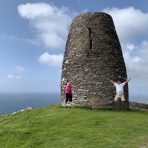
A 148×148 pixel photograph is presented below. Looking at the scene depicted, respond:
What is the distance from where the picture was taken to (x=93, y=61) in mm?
30234

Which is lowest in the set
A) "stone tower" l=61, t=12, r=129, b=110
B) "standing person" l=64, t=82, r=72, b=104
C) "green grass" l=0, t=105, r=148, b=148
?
"green grass" l=0, t=105, r=148, b=148

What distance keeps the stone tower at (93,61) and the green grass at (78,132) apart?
3964mm

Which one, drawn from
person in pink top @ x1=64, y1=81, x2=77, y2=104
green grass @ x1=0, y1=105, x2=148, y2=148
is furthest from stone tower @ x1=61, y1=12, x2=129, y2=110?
green grass @ x1=0, y1=105, x2=148, y2=148

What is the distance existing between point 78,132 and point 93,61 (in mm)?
11072

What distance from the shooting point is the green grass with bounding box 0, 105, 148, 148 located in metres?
18.0

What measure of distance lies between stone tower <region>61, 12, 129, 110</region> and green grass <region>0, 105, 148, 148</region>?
3.96 metres

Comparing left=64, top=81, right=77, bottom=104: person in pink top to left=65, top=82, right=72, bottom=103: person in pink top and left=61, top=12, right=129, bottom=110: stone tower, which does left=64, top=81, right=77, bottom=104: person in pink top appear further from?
left=61, top=12, right=129, bottom=110: stone tower

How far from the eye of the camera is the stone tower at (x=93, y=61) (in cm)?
2978

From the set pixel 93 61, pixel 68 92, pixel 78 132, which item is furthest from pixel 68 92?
pixel 78 132

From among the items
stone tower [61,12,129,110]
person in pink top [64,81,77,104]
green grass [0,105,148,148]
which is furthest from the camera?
stone tower [61,12,129,110]

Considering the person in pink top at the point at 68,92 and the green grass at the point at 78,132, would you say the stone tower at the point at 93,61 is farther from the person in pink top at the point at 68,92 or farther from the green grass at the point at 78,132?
the green grass at the point at 78,132

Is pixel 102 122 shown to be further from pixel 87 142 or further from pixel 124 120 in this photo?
pixel 87 142

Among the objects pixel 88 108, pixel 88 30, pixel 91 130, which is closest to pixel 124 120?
pixel 91 130

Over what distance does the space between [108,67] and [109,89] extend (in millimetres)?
1768
